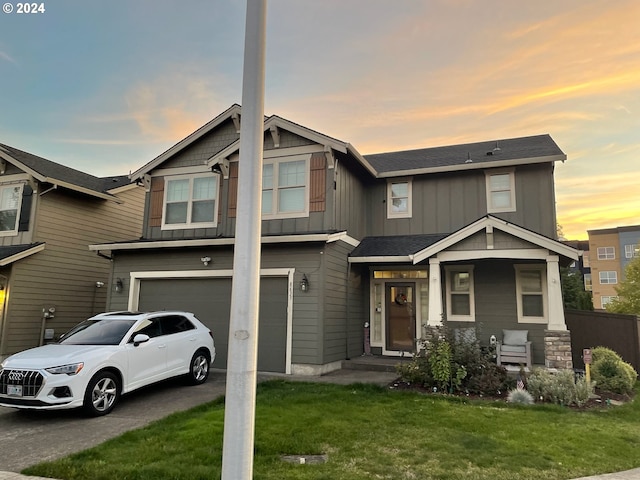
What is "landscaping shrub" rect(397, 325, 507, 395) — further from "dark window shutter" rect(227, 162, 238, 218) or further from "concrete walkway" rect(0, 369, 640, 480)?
"dark window shutter" rect(227, 162, 238, 218)

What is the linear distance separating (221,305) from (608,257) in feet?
147

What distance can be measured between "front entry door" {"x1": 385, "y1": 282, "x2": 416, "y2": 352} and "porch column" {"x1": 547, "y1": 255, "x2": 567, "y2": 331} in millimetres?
3753

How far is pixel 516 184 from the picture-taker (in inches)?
490

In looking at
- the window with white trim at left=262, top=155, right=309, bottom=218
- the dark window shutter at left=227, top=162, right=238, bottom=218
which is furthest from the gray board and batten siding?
the dark window shutter at left=227, top=162, right=238, bottom=218

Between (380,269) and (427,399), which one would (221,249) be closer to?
(380,269)

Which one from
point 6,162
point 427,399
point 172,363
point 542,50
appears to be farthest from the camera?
point 6,162

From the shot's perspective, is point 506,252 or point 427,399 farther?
point 506,252

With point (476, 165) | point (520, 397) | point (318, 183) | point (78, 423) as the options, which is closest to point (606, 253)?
point (476, 165)

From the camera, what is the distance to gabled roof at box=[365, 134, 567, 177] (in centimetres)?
1220

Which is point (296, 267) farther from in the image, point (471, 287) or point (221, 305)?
point (471, 287)

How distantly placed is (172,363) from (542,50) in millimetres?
10279

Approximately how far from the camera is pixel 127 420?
6.39 m

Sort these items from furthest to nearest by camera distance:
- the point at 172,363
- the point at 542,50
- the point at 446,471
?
the point at 542,50 < the point at 172,363 < the point at 446,471

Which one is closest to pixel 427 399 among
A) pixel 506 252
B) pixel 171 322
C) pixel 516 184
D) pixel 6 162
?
pixel 506 252
